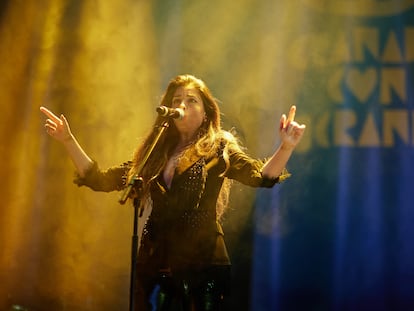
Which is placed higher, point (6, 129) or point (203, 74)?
point (203, 74)

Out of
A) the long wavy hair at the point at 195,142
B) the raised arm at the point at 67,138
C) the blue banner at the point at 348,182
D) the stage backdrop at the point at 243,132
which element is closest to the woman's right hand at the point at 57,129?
the raised arm at the point at 67,138

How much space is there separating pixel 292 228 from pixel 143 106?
1301mm

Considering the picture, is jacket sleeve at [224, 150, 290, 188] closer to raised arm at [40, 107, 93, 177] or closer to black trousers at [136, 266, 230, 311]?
black trousers at [136, 266, 230, 311]

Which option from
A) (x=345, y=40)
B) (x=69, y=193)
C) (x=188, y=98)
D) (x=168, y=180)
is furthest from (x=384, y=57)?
(x=69, y=193)

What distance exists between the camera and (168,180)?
7.76 feet

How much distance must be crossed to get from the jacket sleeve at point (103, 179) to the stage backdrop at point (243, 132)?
34.0 inches

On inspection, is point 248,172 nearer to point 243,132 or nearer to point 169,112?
point 169,112

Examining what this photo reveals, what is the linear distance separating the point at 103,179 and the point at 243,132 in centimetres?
101

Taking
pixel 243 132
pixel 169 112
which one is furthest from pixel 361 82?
pixel 169 112

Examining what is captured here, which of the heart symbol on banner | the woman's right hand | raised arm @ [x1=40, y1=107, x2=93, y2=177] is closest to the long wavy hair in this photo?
raised arm @ [x1=40, y1=107, x2=93, y2=177]

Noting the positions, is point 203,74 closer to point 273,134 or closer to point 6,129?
point 273,134

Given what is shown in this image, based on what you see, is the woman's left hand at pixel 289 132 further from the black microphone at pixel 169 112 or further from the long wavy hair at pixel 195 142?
the black microphone at pixel 169 112

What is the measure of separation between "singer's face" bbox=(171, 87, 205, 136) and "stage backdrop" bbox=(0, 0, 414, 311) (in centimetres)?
74

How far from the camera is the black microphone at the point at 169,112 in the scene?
2.13 meters
